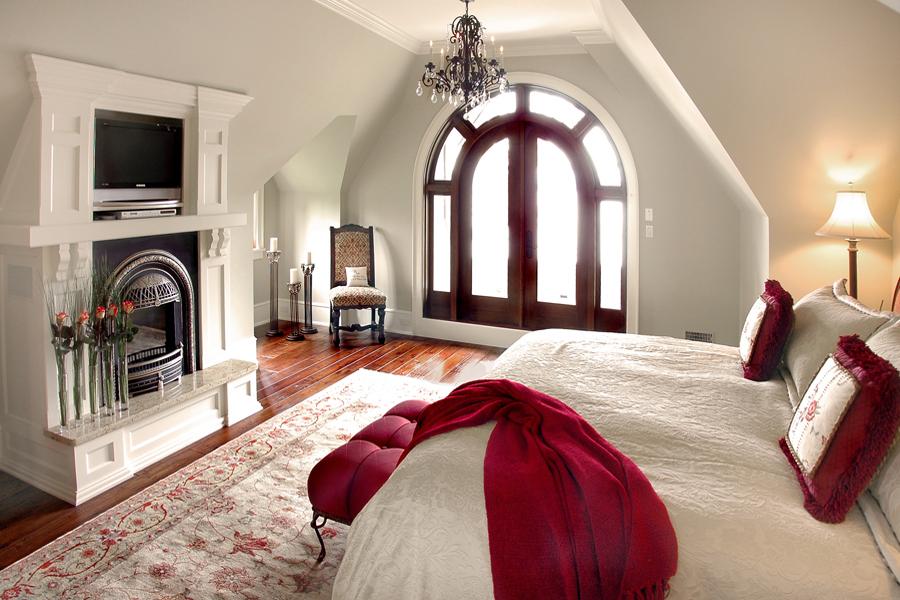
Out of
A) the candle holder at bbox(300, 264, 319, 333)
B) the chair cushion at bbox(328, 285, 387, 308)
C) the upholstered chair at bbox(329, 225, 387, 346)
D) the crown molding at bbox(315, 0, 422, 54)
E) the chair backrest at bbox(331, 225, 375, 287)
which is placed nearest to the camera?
the crown molding at bbox(315, 0, 422, 54)

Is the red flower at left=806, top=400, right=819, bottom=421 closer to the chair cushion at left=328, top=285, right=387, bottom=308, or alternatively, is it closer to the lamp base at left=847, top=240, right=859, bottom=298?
the lamp base at left=847, top=240, right=859, bottom=298

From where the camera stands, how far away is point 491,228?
6.29 meters

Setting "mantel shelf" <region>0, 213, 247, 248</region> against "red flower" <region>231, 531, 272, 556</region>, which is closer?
"red flower" <region>231, 531, 272, 556</region>

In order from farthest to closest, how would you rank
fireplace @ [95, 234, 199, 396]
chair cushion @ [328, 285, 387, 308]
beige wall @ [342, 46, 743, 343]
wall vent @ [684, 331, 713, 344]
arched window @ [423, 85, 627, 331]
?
chair cushion @ [328, 285, 387, 308] < arched window @ [423, 85, 627, 331] < wall vent @ [684, 331, 713, 344] < beige wall @ [342, 46, 743, 343] < fireplace @ [95, 234, 199, 396]

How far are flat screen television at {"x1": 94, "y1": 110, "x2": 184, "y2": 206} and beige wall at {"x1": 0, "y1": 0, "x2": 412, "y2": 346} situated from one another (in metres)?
0.31

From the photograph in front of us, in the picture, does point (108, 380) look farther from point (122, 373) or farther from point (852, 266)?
point (852, 266)

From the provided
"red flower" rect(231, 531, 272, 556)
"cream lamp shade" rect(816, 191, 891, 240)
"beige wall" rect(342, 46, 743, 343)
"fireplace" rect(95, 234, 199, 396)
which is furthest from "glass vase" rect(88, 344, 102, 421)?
"beige wall" rect(342, 46, 743, 343)

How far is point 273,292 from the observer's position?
6.68 meters

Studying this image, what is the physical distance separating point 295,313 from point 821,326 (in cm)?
534

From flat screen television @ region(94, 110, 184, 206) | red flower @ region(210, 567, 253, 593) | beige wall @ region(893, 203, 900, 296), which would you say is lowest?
red flower @ region(210, 567, 253, 593)

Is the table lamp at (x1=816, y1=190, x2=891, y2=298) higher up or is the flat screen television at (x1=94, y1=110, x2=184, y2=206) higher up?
the flat screen television at (x1=94, y1=110, x2=184, y2=206)

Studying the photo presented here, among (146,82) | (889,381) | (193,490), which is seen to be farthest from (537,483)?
(146,82)

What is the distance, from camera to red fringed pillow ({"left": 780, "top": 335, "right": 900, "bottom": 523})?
164cm

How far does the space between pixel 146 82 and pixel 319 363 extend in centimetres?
269
